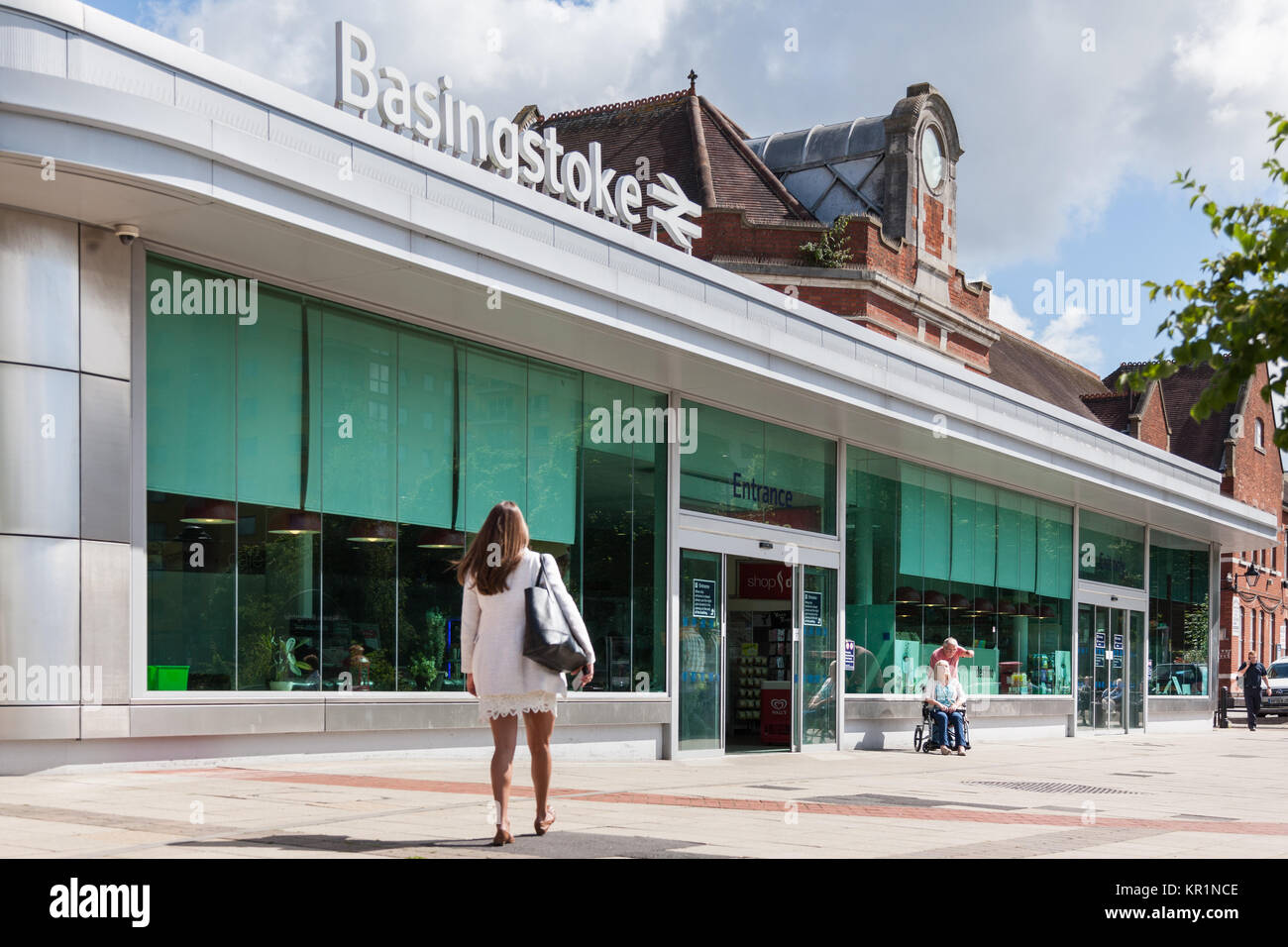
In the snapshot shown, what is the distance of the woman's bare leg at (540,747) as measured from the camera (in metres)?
7.62

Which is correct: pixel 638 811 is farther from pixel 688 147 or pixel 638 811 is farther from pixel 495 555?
pixel 688 147

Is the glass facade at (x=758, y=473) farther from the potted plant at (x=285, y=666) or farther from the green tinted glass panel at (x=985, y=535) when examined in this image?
the potted plant at (x=285, y=666)

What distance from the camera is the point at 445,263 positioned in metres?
12.7

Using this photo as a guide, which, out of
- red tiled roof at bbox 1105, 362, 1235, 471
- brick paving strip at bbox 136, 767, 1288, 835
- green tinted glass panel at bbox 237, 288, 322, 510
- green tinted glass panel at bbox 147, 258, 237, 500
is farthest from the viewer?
red tiled roof at bbox 1105, 362, 1235, 471

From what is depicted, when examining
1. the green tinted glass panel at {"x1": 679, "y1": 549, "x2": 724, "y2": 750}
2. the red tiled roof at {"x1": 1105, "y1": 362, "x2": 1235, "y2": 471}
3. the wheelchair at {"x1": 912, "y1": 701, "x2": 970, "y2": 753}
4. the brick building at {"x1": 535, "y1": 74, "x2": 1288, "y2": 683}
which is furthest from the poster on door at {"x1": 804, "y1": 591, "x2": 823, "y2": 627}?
the red tiled roof at {"x1": 1105, "y1": 362, "x2": 1235, "y2": 471}

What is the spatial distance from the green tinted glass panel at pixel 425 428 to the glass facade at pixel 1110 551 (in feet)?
58.3

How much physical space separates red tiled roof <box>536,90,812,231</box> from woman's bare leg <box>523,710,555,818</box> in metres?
26.8

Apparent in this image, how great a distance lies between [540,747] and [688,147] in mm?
29424

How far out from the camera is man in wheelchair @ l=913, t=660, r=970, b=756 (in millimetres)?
19797

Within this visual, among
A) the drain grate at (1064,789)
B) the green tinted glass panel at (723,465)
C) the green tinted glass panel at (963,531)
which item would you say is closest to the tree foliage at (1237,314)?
the drain grate at (1064,789)

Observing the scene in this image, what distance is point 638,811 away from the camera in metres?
9.58

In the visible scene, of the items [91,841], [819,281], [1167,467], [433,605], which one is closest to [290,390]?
[433,605]

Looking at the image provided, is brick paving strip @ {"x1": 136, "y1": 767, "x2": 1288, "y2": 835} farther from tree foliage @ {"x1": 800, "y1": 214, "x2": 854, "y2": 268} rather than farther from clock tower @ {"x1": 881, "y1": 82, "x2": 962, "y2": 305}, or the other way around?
clock tower @ {"x1": 881, "y1": 82, "x2": 962, "y2": 305}
